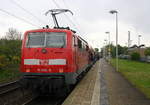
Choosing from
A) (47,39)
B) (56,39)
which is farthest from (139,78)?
(47,39)

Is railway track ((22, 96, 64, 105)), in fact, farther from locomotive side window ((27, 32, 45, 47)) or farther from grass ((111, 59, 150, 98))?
grass ((111, 59, 150, 98))

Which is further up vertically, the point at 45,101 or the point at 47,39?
the point at 47,39

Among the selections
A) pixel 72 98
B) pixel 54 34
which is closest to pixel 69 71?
pixel 72 98

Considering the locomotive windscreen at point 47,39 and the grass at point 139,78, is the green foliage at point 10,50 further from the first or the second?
Result: the locomotive windscreen at point 47,39

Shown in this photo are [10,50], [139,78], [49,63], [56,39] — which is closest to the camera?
[49,63]

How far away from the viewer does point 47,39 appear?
10.4 metres

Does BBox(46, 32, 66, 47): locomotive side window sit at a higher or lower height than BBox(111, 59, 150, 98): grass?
higher

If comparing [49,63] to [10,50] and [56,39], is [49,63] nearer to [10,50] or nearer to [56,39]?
[56,39]

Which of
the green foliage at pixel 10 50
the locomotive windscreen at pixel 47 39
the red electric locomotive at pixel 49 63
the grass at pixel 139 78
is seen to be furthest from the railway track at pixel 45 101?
the green foliage at pixel 10 50

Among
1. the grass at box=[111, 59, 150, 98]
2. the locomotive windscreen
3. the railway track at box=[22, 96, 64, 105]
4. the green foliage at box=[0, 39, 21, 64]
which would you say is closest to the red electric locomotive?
the locomotive windscreen

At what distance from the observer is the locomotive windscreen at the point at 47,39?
10.2m

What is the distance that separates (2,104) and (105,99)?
4.39m

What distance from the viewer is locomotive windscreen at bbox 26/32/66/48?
10234mm

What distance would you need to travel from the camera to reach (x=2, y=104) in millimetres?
9641
